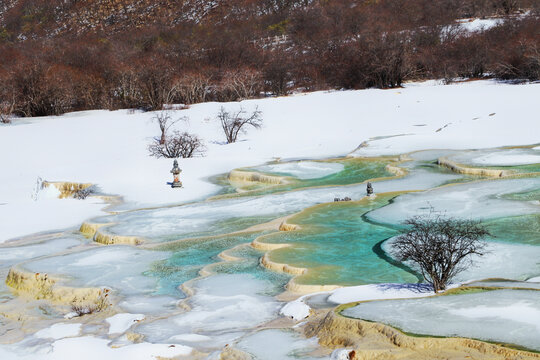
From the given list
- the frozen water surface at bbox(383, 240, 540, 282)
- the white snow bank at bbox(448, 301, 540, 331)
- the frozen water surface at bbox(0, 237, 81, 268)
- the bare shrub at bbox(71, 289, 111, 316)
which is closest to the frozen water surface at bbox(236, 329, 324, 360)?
the white snow bank at bbox(448, 301, 540, 331)

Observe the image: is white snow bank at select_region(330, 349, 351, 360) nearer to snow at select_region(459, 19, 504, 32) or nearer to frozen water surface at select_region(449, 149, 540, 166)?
frozen water surface at select_region(449, 149, 540, 166)

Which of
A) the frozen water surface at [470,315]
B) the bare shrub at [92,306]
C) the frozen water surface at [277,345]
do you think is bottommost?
the bare shrub at [92,306]

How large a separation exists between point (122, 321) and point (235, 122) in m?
21.8

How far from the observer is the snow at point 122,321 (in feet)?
36.2

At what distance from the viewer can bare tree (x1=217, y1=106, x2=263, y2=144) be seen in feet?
108

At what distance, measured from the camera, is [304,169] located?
2525 cm

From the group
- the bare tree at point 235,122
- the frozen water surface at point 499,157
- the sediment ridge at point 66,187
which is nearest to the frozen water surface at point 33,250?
the sediment ridge at point 66,187

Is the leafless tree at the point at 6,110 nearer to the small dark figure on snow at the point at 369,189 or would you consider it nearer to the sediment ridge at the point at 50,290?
the small dark figure on snow at the point at 369,189

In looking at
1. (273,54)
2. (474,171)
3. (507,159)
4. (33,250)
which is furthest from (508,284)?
(273,54)

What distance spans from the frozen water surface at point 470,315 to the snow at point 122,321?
3538mm

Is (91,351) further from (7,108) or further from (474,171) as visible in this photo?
(7,108)

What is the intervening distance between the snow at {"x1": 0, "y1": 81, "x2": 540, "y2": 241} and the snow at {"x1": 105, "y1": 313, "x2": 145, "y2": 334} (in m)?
7.87

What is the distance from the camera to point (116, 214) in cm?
1988

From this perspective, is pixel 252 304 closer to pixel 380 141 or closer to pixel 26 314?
pixel 26 314
